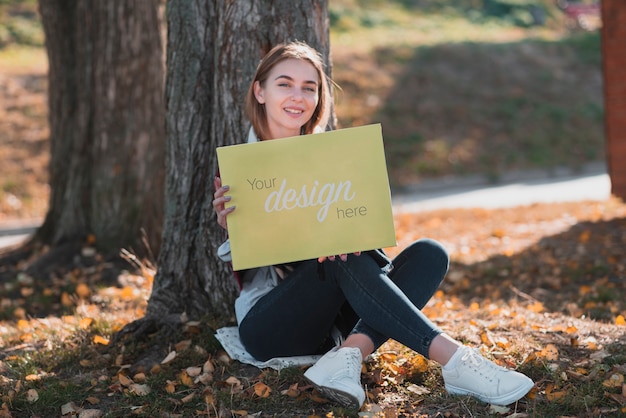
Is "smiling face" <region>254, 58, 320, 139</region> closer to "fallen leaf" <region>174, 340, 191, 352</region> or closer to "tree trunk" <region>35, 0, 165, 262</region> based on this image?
"fallen leaf" <region>174, 340, 191, 352</region>

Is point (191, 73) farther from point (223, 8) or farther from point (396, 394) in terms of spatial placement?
point (396, 394)

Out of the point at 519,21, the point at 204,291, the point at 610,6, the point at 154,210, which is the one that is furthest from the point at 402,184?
the point at 519,21

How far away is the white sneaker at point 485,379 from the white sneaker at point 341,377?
0.33m

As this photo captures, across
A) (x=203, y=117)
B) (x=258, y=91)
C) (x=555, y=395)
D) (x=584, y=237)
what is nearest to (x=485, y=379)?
(x=555, y=395)

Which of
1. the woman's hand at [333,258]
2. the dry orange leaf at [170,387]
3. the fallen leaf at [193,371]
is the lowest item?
the dry orange leaf at [170,387]

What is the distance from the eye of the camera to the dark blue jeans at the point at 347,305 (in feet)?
9.67

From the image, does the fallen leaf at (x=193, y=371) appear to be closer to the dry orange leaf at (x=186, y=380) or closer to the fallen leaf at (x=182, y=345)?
the dry orange leaf at (x=186, y=380)

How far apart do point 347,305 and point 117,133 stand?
11.1ft

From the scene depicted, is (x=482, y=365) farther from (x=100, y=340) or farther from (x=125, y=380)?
(x=100, y=340)

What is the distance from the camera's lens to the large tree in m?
3.81

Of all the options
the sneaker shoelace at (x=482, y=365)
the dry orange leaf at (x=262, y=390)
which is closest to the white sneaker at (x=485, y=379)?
the sneaker shoelace at (x=482, y=365)

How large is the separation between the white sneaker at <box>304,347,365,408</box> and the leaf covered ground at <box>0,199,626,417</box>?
0.06 m

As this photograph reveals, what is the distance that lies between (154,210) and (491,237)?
3.05 m

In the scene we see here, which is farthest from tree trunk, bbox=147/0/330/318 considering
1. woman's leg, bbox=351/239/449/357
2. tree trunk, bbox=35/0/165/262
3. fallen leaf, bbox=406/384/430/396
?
tree trunk, bbox=35/0/165/262
